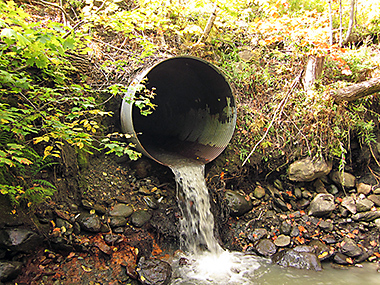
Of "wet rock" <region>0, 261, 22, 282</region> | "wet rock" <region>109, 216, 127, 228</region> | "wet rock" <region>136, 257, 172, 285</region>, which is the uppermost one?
"wet rock" <region>0, 261, 22, 282</region>

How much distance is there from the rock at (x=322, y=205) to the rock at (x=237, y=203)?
106 centimetres

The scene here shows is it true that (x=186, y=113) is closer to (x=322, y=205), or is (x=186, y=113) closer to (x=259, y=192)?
(x=259, y=192)

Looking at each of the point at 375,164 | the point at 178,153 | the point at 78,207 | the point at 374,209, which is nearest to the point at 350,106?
the point at 375,164

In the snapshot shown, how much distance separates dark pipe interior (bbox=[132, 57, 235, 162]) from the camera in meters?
4.10

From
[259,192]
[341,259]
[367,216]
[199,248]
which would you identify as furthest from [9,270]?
[367,216]

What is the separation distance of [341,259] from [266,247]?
1027 mm

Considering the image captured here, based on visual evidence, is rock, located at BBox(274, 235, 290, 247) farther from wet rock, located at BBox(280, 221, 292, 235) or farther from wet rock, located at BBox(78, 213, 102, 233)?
wet rock, located at BBox(78, 213, 102, 233)

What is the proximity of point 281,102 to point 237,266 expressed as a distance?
3003 mm

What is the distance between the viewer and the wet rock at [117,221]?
3.25 m

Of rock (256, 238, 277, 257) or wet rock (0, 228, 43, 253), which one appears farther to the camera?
rock (256, 238, 277, 257)

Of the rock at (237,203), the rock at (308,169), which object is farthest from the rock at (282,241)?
the rock at (308,169)

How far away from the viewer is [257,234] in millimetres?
3854

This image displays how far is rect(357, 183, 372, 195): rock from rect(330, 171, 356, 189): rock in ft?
0.35

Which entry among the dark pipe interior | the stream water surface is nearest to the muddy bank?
the stream water surface
